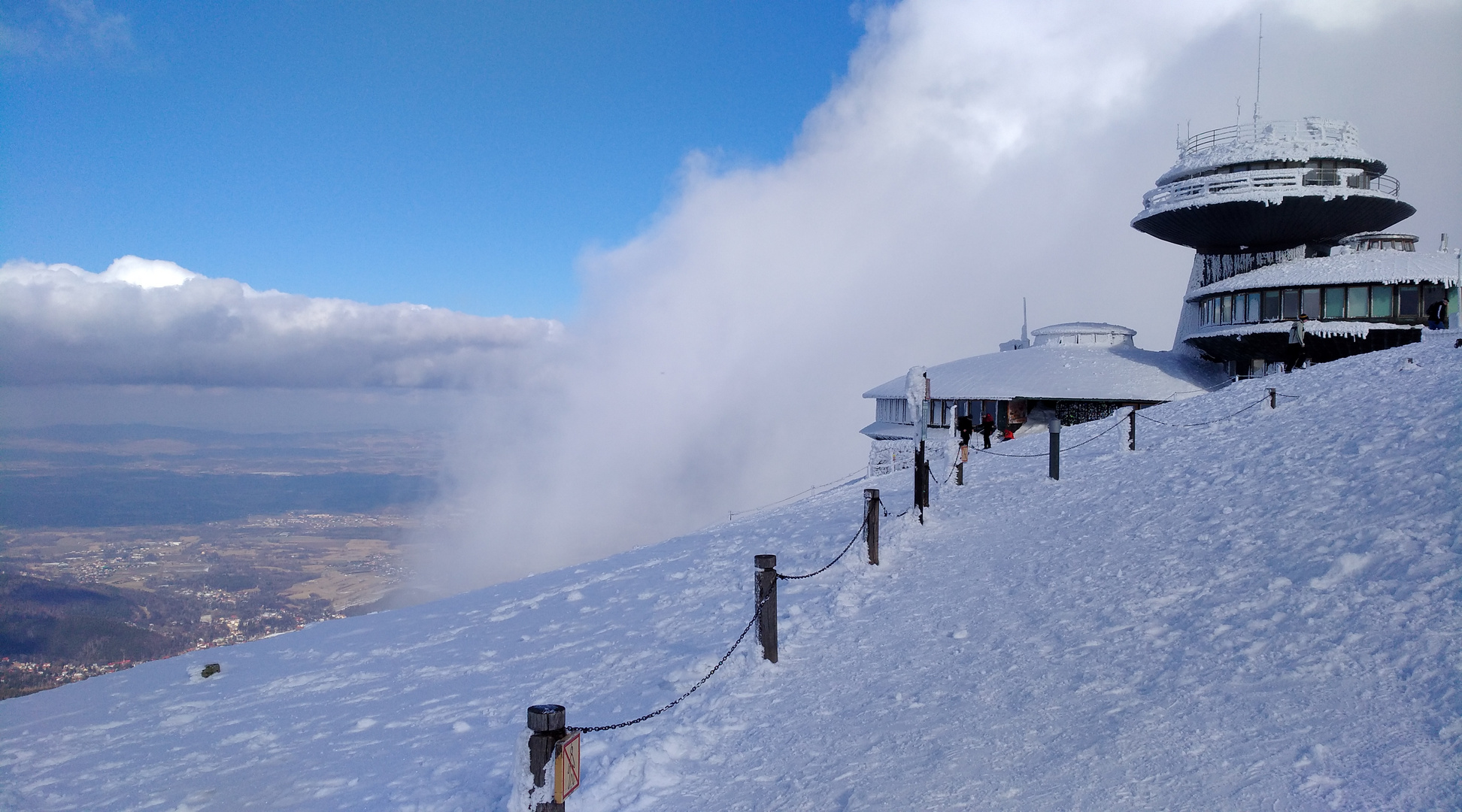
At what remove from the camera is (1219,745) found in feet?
17.0

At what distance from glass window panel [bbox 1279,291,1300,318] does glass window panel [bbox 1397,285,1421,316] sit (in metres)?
3.22

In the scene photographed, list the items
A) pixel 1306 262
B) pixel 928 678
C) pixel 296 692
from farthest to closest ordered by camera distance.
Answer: pixel 1306 262 < pixel 296 692 < pixel 928 678

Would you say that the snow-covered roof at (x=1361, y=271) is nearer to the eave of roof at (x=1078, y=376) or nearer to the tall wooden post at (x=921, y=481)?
the eave of roof at (x=1078, y=376)

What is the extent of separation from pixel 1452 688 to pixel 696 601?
936 centimetres

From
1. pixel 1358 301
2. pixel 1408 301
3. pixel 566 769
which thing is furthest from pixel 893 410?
pixel 566 769

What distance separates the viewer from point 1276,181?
36219 millimetres

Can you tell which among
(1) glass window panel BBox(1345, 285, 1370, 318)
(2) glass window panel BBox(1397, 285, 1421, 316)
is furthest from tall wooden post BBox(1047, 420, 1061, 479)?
(2) glass window panel BBox(1397, 285, 1421, 316)

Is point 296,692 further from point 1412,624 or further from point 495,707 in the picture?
point 1412,624

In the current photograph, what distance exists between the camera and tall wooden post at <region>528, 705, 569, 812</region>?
16.1 feet

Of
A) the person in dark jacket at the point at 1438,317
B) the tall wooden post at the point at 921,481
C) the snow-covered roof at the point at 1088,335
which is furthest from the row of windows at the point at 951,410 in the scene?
the tall wooden post at the point at 921,481

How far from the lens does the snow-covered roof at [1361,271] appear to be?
30.2 metres

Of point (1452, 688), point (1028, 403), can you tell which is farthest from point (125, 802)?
point (1028, 403)

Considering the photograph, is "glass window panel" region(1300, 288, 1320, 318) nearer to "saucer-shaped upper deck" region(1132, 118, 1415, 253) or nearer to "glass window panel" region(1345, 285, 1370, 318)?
"glass window panel" region(1345, 285, 1370, 318)

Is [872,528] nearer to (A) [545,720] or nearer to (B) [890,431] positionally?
(A) [545,720]
